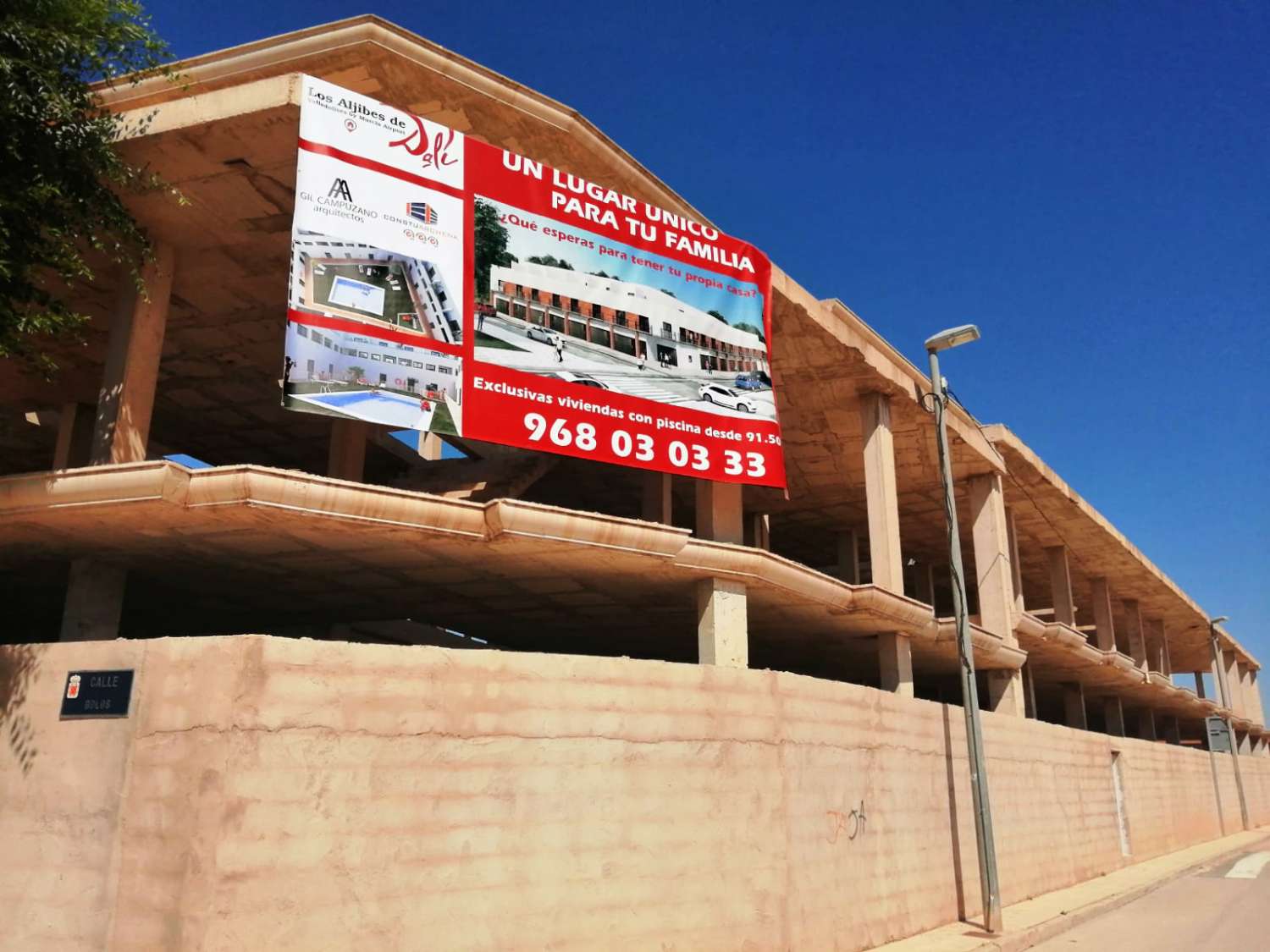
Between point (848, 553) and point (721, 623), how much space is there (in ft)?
51.5

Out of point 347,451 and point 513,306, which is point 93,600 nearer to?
point 347,451

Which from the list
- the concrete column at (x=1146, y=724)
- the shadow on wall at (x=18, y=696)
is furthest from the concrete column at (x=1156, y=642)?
the shadow on wall at (x=18, y=696)

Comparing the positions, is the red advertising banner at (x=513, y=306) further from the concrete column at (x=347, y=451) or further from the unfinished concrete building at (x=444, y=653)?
the concrete column at (x=347, y=451)

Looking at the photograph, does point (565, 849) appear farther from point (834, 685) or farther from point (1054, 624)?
point (1054, 624)

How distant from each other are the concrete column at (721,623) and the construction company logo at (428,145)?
23.2 ft

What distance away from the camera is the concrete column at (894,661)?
63.6ft

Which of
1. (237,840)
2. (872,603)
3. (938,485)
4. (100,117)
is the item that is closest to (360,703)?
(237,840)

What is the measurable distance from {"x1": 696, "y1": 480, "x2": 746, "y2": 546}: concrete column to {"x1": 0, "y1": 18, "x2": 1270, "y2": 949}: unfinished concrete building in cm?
6

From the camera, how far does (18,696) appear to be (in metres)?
9.01

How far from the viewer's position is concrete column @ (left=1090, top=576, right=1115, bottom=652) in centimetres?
3778

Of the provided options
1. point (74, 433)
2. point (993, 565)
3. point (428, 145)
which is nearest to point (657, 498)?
point (428, 145)

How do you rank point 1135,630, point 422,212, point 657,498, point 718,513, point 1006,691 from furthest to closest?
1. point 1135,630
2. point 1006,691
3. point 657,498
4. point 718,513
5. point 422,212

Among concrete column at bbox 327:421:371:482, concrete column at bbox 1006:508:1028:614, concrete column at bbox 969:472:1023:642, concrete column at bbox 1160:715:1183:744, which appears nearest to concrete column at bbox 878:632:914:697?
concrete column at bbox 969:472:1023:642

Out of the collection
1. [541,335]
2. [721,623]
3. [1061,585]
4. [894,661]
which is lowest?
[894,661]
